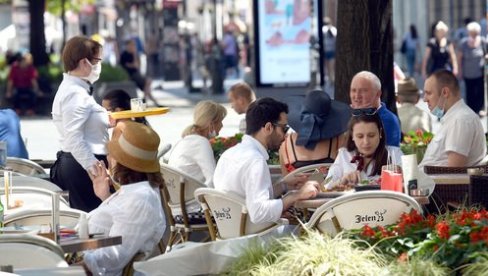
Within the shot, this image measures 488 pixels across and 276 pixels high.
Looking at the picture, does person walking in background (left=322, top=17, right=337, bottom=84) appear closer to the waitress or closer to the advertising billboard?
the advertising billboard

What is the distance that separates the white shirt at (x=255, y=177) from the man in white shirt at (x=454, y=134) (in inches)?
92.7

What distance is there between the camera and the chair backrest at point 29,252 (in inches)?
281

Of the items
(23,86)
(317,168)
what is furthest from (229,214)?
(23,86)

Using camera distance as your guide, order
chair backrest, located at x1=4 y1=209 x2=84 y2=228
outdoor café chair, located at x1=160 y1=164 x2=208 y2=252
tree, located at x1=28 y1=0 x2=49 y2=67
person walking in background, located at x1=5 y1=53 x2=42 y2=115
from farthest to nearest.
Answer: tree, located at x1=28 y1=0 x2=49 y2=67, person walking in background, located at x1=5 y1=53 x2=42 y2=115, outdoor café chair, located at x1=160 y1=164 x2=208 y2=252, chair backrest, located at x1=4 y1=209 x2=84 y2=228

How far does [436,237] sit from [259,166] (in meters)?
1.48

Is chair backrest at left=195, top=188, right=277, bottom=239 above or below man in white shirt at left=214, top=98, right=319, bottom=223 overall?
below

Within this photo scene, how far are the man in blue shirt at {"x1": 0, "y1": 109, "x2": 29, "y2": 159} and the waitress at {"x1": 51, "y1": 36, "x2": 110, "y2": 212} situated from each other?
2119 millimetres

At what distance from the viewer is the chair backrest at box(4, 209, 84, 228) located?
8945mm

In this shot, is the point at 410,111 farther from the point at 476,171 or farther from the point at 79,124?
the point at 79,124

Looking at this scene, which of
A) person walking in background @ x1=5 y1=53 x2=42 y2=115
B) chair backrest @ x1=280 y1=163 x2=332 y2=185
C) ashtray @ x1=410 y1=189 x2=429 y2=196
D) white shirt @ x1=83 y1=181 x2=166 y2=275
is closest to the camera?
white shirt @ x1=83 y1=181 x2=166 y2=275

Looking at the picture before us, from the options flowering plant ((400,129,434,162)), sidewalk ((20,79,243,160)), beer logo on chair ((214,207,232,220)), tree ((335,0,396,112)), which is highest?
tree ((335,0,396,112))

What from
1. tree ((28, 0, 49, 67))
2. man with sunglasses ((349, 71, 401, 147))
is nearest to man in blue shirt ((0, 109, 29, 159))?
man with sunglasses ((349, 71, 401, 147))

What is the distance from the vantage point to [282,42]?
79.6 feet

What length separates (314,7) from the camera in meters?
24.6
